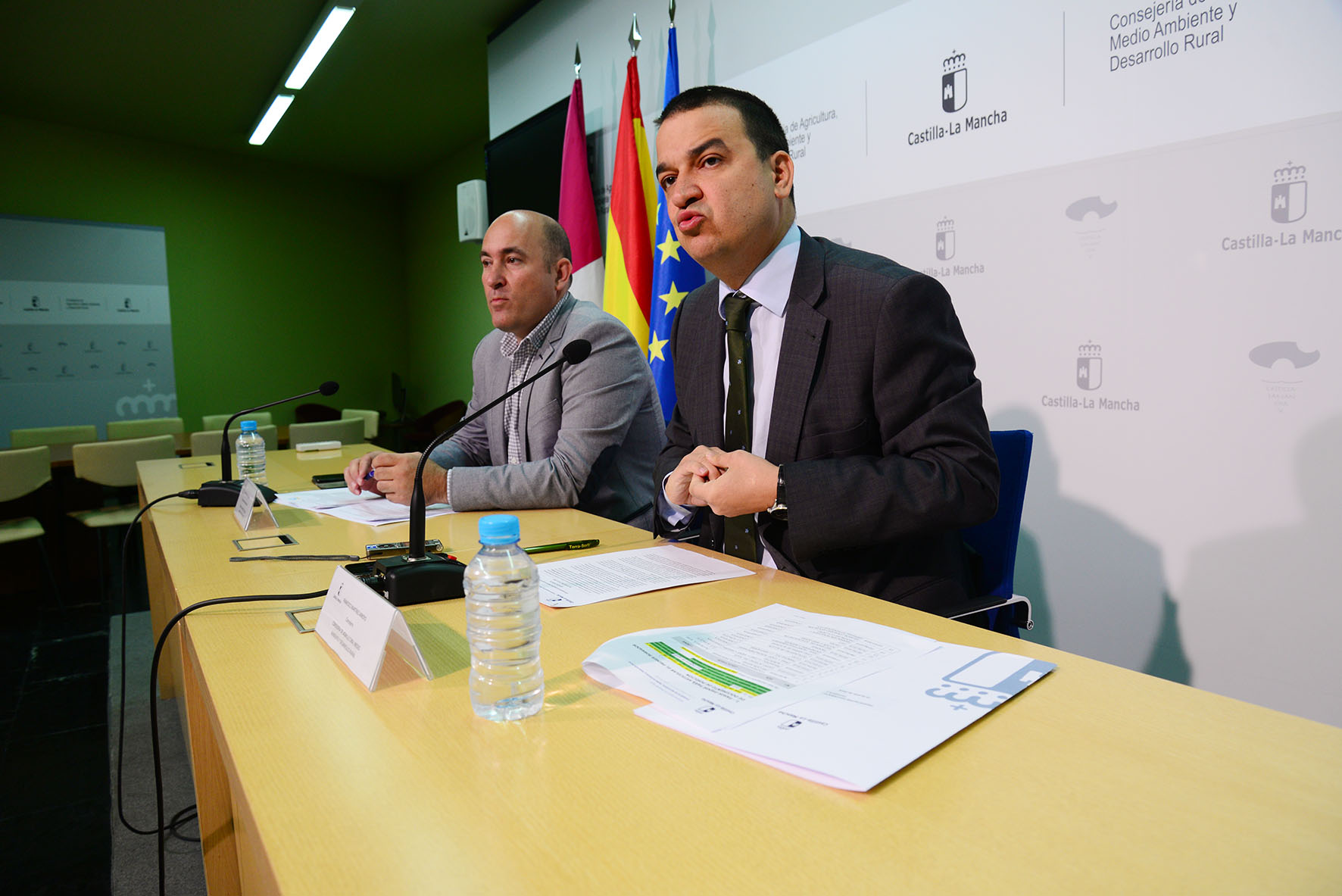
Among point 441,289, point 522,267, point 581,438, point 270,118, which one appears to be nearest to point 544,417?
point 581,438

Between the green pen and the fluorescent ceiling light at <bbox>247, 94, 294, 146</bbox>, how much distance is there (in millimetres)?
5843

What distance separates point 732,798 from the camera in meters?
0.59

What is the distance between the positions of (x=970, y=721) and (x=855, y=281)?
0.86 metres

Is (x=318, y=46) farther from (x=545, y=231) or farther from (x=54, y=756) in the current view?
(x=54, y=756)

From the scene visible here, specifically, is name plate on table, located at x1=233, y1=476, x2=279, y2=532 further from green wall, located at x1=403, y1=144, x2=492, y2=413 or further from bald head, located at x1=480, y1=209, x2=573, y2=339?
green wall, located at x1=403, y1=144, x2=492, y2=413

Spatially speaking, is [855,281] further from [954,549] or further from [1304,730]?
[1304,730]

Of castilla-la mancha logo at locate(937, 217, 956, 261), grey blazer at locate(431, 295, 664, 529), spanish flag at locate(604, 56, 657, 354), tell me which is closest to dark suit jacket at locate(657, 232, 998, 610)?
grey blazer at locate(431, 295, 664, 529)

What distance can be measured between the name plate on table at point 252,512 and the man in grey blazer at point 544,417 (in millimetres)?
238

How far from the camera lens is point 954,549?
1.42m

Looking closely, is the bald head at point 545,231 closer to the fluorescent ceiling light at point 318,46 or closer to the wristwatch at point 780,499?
the wristwatch at point 780,499

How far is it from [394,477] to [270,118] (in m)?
5.92

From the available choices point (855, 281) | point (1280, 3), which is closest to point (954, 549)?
point (855, 281)

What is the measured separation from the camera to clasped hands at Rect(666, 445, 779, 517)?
119cm

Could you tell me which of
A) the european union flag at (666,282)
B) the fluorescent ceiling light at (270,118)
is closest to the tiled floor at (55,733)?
the european union flag at (666,282)
